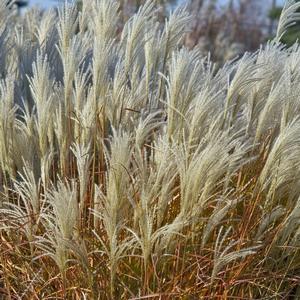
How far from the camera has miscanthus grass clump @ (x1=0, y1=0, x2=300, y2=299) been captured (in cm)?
228

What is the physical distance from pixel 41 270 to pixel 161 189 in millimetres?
479

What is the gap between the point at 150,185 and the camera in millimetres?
2348

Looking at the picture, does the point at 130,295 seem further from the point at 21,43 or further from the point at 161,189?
the point at 21,43

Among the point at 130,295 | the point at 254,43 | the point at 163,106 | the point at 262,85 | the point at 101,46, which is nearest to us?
the point at 130,295

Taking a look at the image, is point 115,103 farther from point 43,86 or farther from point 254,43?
point 254,43

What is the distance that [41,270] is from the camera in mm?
2482

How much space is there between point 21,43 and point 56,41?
0.59 ft

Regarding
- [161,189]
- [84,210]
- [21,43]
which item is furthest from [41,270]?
[21,43]

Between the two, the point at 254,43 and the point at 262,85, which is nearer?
the point at 262,85

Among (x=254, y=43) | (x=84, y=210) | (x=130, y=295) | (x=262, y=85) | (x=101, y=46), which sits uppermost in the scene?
(x=101, y=46)

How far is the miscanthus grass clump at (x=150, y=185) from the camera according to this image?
2283 mm

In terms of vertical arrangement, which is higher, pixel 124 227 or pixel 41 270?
pixel 124 227

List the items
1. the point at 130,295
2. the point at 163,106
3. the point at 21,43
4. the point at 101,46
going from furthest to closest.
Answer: the point at 21,43 < the point at 163,106 < the point at 101,46 < the point at 130,295

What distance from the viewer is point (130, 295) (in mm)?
2436
